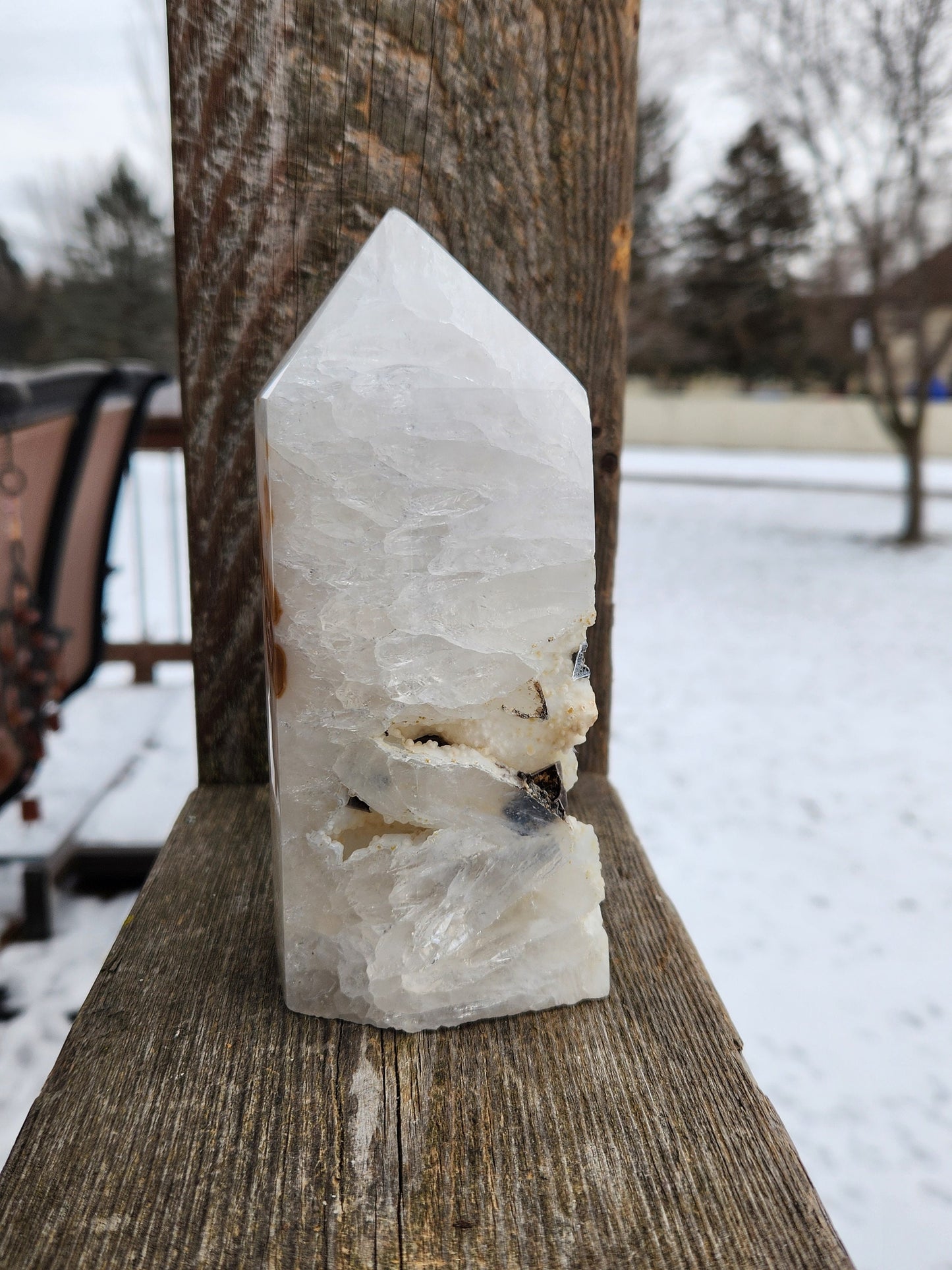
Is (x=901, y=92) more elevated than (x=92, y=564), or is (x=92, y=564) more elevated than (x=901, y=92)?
(x=901, y=92)

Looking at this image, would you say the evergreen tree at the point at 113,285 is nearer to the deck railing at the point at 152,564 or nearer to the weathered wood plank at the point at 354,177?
the deck railing at the point at 152,564

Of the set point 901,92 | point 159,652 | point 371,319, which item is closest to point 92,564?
point 159,652

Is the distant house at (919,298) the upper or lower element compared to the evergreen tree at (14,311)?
lower

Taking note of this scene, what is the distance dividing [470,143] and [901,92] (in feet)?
19.6

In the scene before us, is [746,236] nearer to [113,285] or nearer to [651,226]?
[651,226]

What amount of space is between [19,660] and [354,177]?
1.35m

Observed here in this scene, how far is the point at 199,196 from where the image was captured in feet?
2.72

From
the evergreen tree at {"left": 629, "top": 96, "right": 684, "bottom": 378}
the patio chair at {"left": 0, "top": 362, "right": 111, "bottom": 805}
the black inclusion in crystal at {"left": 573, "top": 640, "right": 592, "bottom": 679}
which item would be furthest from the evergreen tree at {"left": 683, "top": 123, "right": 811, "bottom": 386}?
the black inclusion in crystal at {"left": 573, "top": 640, "right": 592, "bottom": 679}

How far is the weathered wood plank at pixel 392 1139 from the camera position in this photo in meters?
0.47

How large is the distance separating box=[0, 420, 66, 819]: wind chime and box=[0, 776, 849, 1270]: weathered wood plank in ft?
4.19

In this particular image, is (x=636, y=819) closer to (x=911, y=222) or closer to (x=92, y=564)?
(x=92, y=564)

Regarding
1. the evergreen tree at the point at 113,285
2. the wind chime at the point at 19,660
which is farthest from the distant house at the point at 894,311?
the evergreen tree at the point at 113,285

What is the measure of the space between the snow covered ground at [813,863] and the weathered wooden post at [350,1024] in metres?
1.03

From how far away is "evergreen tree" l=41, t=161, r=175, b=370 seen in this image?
48.6 ft
